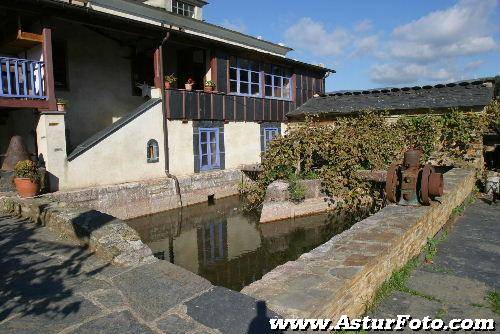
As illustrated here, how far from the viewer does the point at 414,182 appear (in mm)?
6414

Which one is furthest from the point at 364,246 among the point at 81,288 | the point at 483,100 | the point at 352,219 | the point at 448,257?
the point at 483,100

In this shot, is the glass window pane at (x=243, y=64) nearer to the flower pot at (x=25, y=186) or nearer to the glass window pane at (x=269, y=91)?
the glass window pane at (x=269, y=91)

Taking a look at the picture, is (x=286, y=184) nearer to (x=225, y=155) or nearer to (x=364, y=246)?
(x=225, y=155)

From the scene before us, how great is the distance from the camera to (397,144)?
519 inches

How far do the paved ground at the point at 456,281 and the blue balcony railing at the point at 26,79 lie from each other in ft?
31.6

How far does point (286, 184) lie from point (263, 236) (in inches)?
80.0

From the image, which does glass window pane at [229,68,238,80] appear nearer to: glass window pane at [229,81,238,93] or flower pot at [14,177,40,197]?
glass window pane at [229,81,238,93]

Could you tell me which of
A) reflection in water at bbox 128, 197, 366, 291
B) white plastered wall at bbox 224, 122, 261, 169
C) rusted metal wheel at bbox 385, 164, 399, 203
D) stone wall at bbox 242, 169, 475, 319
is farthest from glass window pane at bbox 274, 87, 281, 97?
stone wall at bbox 242, 169, 475, 319

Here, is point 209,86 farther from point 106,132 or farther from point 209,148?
point 106,132

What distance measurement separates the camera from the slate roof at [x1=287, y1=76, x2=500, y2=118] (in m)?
15.4

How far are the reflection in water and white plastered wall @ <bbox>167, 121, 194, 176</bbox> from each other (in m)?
1.83

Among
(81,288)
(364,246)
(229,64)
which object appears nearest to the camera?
(81,288)

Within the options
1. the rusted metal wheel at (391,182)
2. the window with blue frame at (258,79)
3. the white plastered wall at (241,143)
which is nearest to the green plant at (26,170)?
the rusted metal wheel at (391,182)

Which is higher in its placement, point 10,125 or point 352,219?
point 10,125
